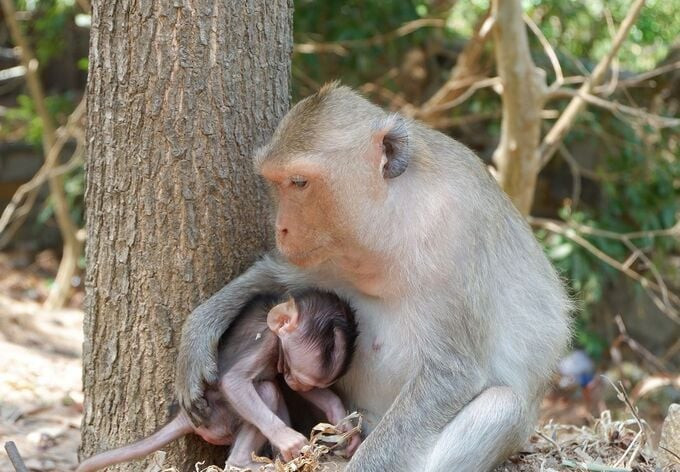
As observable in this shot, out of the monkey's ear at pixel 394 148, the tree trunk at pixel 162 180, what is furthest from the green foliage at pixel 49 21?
the monkey's ear at pixel 394 148

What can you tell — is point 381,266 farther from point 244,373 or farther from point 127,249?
point 127,249

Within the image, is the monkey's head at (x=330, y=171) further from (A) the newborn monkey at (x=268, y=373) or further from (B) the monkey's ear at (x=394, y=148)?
(A) the newborn monkey at (x=268, y=373)

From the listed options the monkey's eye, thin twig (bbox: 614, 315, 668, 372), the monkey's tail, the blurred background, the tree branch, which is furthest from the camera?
the tree branch

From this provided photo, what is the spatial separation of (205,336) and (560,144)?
4.59 metres

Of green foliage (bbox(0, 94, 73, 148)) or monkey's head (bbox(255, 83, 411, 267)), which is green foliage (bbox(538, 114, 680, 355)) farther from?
green foliage (bbox(0, 94, 73, 148))

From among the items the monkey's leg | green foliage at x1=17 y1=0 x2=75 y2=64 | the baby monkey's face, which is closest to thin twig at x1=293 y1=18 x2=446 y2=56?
green foliage at x1=17 y1=0 x2=75 y2=64

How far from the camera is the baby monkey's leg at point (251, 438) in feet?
13.1

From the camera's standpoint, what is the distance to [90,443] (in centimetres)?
432

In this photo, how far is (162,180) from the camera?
160 inches

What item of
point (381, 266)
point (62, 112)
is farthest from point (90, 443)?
point (62, 112)

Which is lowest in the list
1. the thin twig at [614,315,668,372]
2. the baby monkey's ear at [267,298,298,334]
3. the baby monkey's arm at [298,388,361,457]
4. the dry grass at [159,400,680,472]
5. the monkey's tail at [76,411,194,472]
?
the thin twig at [614,315,668,372]

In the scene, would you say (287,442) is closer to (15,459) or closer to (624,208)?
(15,459)

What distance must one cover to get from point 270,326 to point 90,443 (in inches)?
42.3

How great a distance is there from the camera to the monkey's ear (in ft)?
12.2
